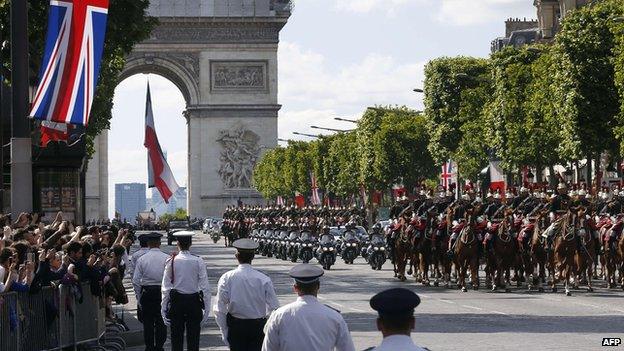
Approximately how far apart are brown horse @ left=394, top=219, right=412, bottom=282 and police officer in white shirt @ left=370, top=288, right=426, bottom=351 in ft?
104

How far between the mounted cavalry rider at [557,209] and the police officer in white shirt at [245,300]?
22.0 metres

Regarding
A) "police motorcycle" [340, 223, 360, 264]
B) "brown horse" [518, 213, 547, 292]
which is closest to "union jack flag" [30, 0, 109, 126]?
"brown horse" [518, 213, 547, 292]

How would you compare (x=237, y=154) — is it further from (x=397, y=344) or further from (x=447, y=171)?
(x=397, y=344)

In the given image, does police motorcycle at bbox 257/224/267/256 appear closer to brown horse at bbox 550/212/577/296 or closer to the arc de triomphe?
brown horse at bbox 550/212/577/296

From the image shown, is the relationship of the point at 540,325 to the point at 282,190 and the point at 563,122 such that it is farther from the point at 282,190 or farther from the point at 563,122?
the point at 282,190

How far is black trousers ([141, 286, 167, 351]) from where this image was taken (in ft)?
73.0

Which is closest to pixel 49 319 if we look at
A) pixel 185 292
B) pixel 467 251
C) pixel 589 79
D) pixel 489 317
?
pixel 185 292

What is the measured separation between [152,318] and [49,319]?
56.4 inches

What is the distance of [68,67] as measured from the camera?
26.0 metres

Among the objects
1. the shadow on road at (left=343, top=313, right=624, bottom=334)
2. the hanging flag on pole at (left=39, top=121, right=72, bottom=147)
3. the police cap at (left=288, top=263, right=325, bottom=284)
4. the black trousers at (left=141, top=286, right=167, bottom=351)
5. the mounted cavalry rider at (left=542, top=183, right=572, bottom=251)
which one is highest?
the hanging flag on pole at (left=39, top=121, right=72, bottom=147)

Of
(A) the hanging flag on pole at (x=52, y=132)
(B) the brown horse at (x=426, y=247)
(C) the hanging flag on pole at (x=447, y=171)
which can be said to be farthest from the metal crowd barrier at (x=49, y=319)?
A: (C) the hanging flag on pole at (x=447, y=171)

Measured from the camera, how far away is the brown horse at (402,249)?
42.8m

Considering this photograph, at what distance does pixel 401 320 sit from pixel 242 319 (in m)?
5.92

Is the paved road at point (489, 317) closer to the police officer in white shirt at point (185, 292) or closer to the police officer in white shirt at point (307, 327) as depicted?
the police officer in white shirt at point (185, 292)
